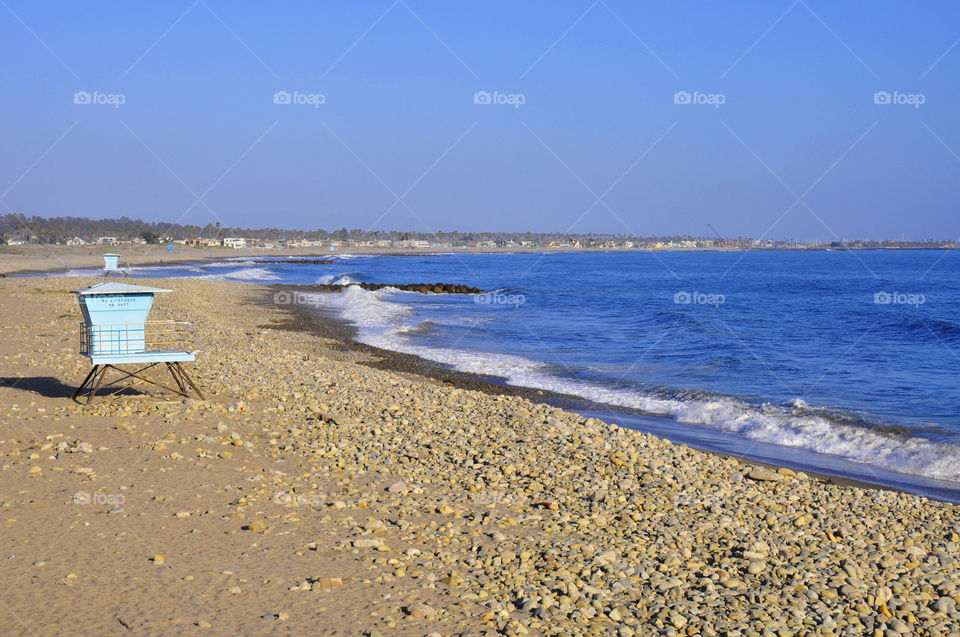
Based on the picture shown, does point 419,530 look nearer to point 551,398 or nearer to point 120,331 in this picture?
point 120,331

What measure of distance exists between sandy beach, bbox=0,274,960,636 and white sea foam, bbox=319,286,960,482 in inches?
86.0

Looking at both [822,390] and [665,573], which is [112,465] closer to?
[665,573]

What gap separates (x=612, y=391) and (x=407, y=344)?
8.23 m

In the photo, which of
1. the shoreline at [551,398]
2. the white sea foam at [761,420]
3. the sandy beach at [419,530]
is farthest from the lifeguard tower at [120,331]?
the white sea foam at [761,420]

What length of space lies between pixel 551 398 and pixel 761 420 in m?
3.56

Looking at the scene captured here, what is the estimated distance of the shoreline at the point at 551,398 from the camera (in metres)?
9.57

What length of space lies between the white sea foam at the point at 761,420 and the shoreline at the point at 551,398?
34 cm

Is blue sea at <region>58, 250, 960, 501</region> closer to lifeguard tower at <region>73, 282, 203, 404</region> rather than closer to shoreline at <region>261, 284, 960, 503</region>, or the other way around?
shoreline at <region>261, 284, 960, 503</region>

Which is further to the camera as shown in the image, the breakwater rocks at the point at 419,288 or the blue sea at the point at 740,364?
the breakwater rocks at the point at 419,288

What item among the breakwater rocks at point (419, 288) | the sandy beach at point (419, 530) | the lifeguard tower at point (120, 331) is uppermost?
the breakwater rocks at point (419, 288)

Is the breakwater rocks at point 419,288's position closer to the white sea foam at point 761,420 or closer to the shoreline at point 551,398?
the shoreline at point 551,398

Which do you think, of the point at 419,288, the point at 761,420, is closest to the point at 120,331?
the point at 761,420

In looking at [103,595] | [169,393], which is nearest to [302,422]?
[169,393]

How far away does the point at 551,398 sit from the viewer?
14.3m
